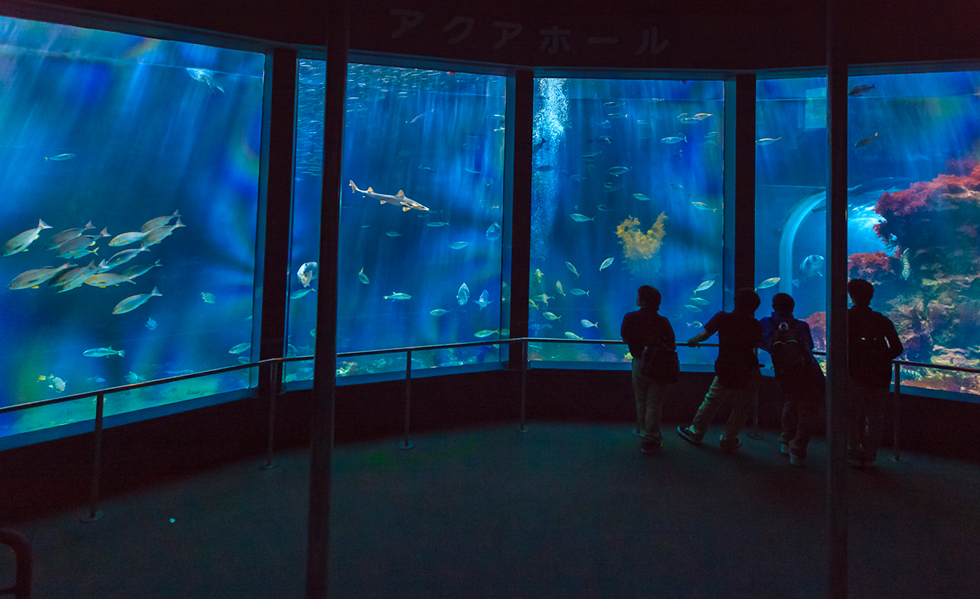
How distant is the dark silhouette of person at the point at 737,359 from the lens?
4.67 metres

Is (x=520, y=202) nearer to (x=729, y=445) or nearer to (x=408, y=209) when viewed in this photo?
(x=729, y=445)

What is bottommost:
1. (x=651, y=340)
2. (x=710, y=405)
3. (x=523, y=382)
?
(x=710, y=405)

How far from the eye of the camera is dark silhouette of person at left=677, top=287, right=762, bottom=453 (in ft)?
15.3

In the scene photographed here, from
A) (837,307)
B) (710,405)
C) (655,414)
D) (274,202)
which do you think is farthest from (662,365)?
(274,202)

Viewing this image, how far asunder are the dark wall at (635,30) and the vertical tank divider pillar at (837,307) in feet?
15.1

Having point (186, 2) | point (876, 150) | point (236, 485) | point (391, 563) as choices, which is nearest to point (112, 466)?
point (236, 485)

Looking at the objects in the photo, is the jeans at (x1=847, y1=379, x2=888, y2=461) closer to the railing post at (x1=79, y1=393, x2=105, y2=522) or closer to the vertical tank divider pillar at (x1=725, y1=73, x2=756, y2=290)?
the vertical tank divider pillar at (x1=725, y1=73, x2=756, y2=290)

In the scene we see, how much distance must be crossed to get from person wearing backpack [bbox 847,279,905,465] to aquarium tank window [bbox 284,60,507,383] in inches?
568

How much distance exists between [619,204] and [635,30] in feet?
76.7

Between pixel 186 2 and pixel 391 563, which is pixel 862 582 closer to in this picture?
pixel 391 563

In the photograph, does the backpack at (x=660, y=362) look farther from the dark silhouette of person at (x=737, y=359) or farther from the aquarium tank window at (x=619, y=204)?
the aquarium tank window at (x=619, y=204)

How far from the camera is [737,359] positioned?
4.68 m

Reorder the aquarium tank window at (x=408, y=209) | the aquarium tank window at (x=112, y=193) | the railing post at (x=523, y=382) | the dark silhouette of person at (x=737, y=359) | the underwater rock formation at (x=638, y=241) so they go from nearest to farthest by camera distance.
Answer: the dark silhouette of person at (x=737, y=359) → the railing post at (x=523, y=382) → the aquarium tank window at (x=112, y=193) → the underwater rock formation at (x=638, y=241) → the aquarium tank window at (x=408, y=209)

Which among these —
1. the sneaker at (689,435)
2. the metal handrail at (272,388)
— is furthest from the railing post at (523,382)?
the sneaker at (689,435)
